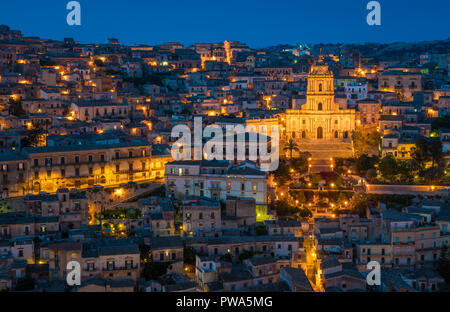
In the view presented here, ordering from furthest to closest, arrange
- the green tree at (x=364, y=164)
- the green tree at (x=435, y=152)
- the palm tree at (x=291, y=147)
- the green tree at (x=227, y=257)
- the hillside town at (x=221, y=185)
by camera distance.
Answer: the palm tree at (x=291, y=147)
the green tree at (x=364, y=164)
the green tree at (x=435, y=152)
the green tree at (x=227, y=257)
the hillside town at (x=221, y=185)

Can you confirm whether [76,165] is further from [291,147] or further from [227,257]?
[291,147]

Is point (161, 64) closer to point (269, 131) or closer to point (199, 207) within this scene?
point (269, 131)

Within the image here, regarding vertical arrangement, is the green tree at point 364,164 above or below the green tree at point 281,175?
above

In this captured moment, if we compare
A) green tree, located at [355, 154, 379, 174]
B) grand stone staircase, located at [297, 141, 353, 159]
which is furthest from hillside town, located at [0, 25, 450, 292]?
grand stone staircase, located at [297, 141, 353, 159]

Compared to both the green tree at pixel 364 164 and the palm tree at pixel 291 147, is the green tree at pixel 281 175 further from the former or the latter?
the green tree at pixel 364 164

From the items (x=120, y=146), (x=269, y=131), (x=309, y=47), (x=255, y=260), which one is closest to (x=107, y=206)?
(x=120, y=146)

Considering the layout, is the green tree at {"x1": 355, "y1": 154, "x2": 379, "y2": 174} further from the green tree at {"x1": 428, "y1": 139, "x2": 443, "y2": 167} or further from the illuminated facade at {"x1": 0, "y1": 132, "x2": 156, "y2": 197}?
the illuminated facade at {"x1": 0, "y1": 132, "x2": 156, "y2": 197}

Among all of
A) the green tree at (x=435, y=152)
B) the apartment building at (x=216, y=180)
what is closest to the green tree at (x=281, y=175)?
the apartment building at (x=216, y=180)


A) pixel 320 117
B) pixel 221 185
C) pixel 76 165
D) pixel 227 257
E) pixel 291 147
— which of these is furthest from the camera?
pixel 320 117

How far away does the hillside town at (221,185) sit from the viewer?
25391mm

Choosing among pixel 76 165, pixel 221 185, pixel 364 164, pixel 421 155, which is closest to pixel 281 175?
pixel 221 185

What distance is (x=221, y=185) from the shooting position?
31.6 metres

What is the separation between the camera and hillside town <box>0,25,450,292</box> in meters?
25.4

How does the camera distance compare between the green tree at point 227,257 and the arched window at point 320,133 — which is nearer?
the green tree at point 227,257
